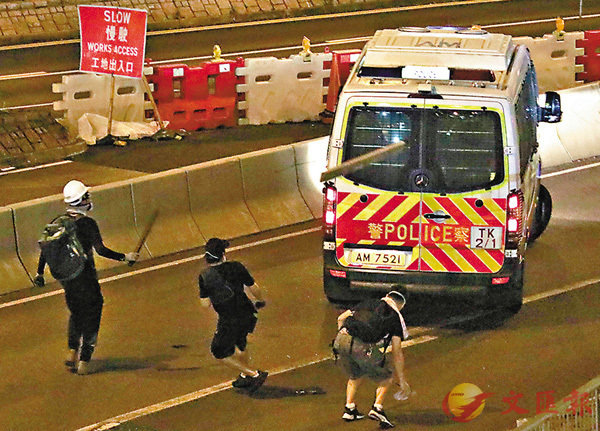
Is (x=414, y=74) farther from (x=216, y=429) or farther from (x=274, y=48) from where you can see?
(x=274, y=48)

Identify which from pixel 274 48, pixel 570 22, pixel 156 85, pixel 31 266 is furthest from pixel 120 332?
pixel 570 22

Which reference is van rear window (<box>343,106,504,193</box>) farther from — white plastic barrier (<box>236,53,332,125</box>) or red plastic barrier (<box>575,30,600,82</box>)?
red plastic barrier (<box>575,30,600,82</box>)

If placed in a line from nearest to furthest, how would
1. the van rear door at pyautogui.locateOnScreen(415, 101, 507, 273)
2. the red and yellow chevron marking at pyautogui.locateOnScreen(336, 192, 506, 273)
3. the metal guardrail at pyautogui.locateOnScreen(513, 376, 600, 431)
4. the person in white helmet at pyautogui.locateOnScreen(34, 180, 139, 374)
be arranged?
the metal guardrail at pyautogui.locateOnScreen(513, 376, 600, 431)
the person in white helmet at pyautogui.locateOnScreen(34, 180, 139, 374)
the van rear door at pyautogui.locateOnScreen(415, 101, 507, 273)
the red and yellow chevron marking at pyautogui.locateOnScreen(336, 192, 506, 273)

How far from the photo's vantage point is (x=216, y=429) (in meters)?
10.5

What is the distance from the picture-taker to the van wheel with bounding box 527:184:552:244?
1561 cm

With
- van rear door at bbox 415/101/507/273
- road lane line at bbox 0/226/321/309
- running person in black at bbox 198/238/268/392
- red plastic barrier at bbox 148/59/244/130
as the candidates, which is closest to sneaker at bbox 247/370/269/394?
running person in black at bbox 198/238/268/392

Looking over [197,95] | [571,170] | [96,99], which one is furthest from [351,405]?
[197,95]

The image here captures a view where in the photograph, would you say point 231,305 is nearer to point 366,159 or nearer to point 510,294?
point 366,159

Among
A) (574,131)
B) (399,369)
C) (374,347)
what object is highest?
(374,347)

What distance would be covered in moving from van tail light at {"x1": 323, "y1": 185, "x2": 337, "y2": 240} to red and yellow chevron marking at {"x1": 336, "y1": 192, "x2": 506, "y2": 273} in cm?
6

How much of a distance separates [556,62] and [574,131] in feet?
13.6

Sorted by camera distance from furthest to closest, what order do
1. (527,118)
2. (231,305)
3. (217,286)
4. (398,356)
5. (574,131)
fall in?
(574,131), (527,118), (231,305), (217,286), (398,356)

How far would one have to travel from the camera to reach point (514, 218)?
1218 centimetres

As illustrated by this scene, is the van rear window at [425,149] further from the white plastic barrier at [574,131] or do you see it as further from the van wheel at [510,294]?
the white plastic barrier at [574,131]
